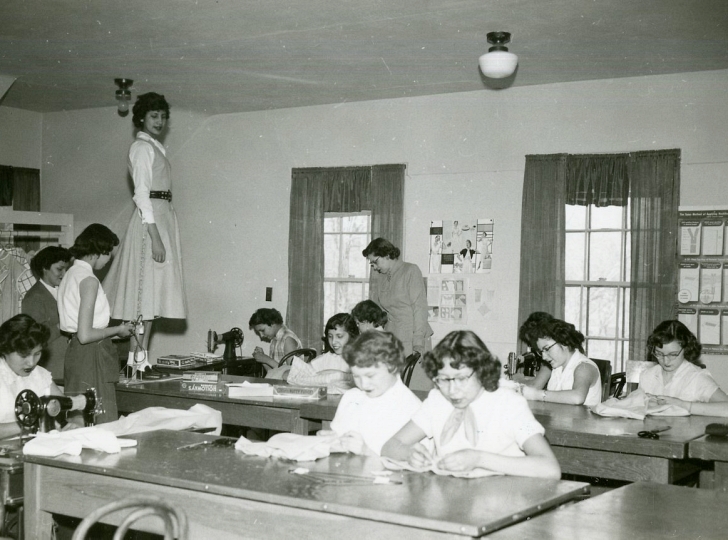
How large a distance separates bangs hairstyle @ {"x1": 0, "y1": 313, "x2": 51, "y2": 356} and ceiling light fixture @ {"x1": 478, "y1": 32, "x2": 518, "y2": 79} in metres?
3.14

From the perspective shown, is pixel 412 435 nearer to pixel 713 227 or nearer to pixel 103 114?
pixel 713 227

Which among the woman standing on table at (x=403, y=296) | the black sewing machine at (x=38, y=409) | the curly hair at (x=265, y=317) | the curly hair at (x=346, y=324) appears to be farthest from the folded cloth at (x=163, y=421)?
the curly hair at (x=265, y=317)

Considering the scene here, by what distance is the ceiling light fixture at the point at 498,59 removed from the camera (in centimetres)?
537

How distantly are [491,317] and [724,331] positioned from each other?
1767mm

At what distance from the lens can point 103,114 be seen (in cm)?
860

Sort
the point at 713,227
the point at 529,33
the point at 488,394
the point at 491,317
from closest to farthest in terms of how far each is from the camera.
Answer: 1. the point at 488,394
2. the point at 529,33
3. the point at 713,227
4. the point at 491,317

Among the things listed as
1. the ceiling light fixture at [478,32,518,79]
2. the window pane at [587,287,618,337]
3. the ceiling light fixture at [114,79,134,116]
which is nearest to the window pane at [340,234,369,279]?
the window pane at [587,287,618,337]

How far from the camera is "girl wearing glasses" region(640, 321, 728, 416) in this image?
4598mm

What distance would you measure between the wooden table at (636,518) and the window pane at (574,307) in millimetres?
4129

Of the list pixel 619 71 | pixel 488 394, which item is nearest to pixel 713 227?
pixel 619 71

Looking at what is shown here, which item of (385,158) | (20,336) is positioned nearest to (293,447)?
(20,336)

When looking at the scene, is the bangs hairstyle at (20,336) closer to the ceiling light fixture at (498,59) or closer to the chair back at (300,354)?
the chair back at (300,354)

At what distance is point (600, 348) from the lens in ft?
22.0

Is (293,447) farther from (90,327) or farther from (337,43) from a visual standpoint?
(337,43)
